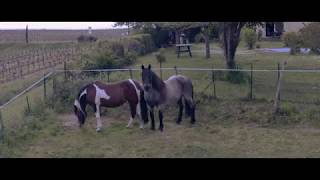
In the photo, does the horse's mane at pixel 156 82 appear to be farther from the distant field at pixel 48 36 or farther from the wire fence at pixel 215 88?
the distant field at pixel 48 36

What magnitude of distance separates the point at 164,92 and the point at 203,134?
4.43 feet

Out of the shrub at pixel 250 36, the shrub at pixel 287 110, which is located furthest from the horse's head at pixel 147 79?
the shrub at pixel 250 36

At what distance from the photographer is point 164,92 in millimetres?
10352

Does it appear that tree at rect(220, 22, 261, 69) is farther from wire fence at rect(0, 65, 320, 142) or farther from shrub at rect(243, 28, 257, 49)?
shrub at rect(243, 28, 257, 49)

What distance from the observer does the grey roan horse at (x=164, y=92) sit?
32.3 feet

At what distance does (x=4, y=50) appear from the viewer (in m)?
45.3

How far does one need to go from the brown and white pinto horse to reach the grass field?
1.21 feet

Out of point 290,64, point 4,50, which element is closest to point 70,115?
point 290,64

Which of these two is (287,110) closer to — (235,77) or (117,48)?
(235,77)

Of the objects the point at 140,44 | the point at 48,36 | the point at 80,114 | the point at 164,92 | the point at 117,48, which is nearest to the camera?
the point at 164,92

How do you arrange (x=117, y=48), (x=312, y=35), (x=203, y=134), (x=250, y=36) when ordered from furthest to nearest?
(x=250, y=36), (x=117, y=48), (x=312, y=35), (x=203, y=134)

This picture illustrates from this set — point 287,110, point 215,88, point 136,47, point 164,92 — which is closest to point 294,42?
point 136,47
